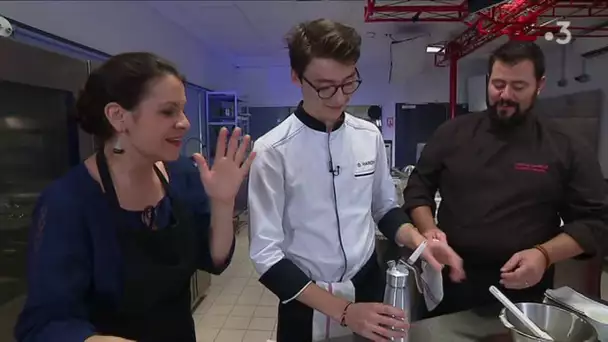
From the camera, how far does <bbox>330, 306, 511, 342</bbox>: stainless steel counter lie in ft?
3.51

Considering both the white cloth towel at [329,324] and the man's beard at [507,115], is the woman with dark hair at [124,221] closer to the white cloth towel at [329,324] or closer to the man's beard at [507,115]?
the white cloth towel at [329,324]

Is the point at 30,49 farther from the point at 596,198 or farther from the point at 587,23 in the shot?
the point at 587,23

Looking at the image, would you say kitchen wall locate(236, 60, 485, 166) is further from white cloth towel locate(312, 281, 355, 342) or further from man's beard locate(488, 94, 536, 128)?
white cloth towel locate(312, 281, 355, 342)

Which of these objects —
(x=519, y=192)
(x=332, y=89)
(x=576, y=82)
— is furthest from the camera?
(x=576, y=82)

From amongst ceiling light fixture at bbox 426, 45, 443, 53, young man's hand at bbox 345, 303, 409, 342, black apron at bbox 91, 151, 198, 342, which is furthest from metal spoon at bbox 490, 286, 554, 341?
ceiling light fixture at bbox 426, 45, 443, 53

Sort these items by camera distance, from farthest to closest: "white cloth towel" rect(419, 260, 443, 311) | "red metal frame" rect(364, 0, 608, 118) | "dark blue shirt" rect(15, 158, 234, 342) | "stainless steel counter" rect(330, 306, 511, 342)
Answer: "red metal frame" rect(364, 0, 608, 118)
"white cloth towel" rect(419, 260, 443, 311)
"stainless steel counter" rect(330, 306, 511, 342)
"dark blue shirt" rect(15, 158, 234, 342)

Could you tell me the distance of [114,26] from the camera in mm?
3580

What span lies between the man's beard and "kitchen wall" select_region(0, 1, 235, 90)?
1551 mm

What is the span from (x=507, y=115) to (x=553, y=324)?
717 millimetres

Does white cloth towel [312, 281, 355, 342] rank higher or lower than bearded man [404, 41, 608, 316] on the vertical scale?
lower

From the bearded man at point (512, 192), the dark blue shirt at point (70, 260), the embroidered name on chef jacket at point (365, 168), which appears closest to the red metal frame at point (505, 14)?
the bearded man at point (512, 192)

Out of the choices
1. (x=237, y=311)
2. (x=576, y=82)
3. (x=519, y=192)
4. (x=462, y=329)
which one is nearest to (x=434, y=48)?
(x=576, y=82)

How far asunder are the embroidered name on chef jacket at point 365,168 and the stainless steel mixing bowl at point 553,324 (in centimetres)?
51

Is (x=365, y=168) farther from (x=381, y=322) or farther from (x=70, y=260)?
(x=70, y=260)
